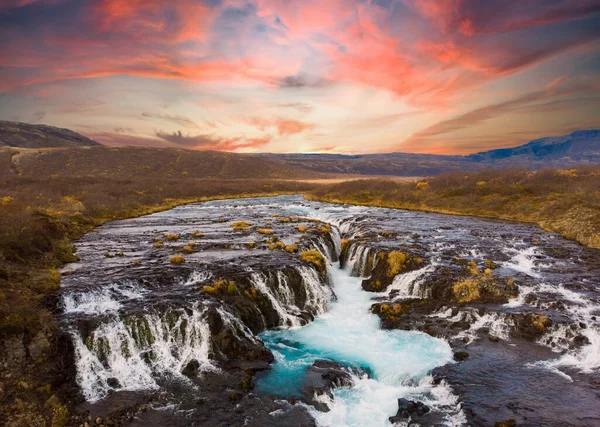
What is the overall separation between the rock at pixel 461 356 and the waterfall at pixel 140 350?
41.3 feet

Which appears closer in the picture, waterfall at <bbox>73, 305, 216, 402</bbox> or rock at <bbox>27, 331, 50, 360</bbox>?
rock at <bbox>27, 331, 50, 360</bbox>

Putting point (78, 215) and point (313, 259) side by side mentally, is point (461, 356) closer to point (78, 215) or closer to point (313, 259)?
point (313, 259)

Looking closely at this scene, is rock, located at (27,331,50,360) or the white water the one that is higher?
the white water

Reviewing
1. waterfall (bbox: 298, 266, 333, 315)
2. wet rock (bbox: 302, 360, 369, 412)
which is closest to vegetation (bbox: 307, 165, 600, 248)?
waterfall (bbox: 298, 266, 333, 315)

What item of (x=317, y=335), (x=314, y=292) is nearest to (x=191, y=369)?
(x=317, y=335)

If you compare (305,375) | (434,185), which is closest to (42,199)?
(305,375)

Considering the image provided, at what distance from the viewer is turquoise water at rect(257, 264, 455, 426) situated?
14898mm

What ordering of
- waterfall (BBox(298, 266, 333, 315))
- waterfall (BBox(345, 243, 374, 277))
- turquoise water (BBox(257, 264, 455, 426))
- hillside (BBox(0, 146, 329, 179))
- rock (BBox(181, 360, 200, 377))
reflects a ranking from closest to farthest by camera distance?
1. turquoise water (BBox(257, 264, 455, 426))
2. rock (BBox(181, 360, 200, 377))
3. waterfall (BBox(298, 266, 333, 315))
4. waterfall (BBox(345, 243, 374, 277))
5. hillside (BBox(0, 146, 329, 179))

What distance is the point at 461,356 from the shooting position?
17.9 meters

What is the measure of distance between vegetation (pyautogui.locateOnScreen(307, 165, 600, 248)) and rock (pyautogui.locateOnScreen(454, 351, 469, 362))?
2667 cm

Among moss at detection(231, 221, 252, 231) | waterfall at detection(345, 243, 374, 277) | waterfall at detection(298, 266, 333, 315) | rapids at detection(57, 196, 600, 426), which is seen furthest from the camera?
moss at detection(231, 221, 252, 231)

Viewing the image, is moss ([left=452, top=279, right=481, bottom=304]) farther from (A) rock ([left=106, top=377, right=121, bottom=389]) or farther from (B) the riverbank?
(B) the riverbank

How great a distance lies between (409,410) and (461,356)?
5246mm

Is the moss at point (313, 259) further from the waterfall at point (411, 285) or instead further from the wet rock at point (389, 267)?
the waterfall at point (411, 285)
